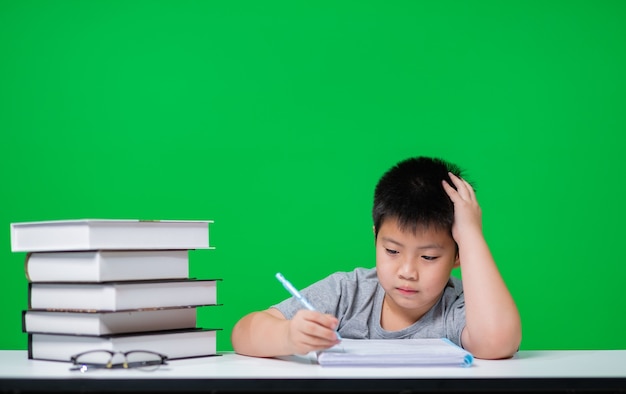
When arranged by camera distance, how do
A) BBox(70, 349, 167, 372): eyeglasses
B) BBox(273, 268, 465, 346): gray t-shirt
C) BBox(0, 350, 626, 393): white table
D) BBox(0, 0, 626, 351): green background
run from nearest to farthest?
BBox(0, 350, 626, 393): white table < BBox(70, 349, 167, 372): eyeglasses < BBox(273, 268, 465, 346): gray t-shirt < BBox(0, 0, 626, 351): green background

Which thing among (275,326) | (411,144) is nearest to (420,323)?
(275,326)

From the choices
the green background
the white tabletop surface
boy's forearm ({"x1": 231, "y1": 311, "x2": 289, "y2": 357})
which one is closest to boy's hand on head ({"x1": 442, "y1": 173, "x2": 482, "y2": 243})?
the white tabletop surface

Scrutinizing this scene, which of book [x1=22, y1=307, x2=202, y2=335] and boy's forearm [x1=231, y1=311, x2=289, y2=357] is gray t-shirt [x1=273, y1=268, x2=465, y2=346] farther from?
book [x1=22, y1=307, x2=202, y2=335]

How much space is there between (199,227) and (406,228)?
431mm

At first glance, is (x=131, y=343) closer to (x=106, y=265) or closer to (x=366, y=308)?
(x=106, y=265)

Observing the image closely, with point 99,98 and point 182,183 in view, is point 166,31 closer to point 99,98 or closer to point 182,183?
point 99,98

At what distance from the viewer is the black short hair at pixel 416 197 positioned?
1763mm

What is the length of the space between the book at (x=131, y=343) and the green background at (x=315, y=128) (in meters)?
1.17

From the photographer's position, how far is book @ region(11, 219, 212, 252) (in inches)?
57.2

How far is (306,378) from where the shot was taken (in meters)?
1.25

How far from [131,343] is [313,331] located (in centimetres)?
30

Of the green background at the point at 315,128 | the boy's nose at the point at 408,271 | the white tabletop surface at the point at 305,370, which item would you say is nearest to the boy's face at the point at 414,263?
the boy's nose at the point at 408,271

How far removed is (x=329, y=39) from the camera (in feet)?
9.22

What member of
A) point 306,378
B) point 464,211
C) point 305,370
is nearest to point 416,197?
point 464,211
